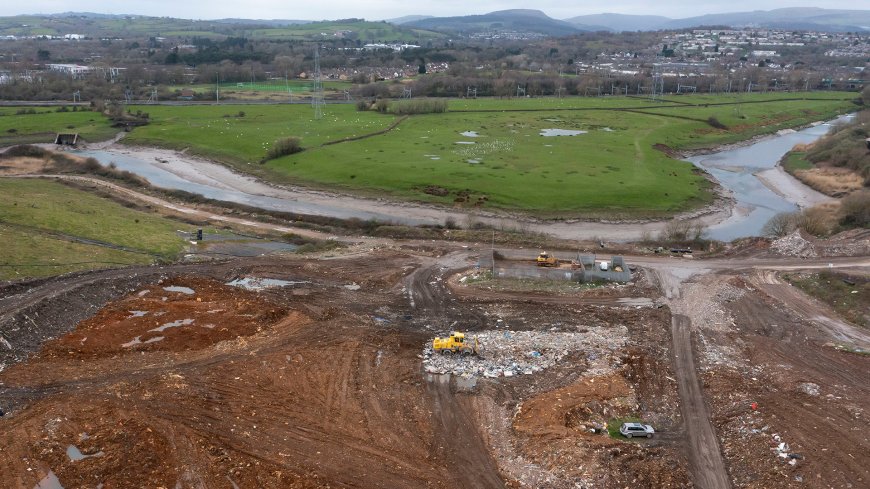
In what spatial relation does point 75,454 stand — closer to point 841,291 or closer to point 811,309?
point 811,309

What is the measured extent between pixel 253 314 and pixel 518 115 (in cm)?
10009

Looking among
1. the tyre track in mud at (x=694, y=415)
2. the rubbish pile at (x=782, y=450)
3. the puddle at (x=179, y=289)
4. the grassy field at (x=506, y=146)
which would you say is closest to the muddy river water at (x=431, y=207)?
the grassy field at (x=506, y=146)

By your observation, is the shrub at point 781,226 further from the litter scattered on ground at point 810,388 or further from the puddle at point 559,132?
the puddle at point 559,132

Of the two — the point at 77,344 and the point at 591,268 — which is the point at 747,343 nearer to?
the point at 591,268

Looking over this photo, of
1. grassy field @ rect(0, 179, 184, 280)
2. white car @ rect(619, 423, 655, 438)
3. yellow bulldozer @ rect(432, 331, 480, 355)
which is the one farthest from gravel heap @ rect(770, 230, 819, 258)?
grassy field @ rect(0, 179, 184, 280)

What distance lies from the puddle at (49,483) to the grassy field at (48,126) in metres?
90.2

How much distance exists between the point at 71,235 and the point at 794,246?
5969 cm

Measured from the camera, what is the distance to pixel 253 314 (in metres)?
40.6

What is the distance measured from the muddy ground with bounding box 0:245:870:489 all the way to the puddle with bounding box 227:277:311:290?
625 mm

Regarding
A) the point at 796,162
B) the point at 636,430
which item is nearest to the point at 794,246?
the point at 636,430

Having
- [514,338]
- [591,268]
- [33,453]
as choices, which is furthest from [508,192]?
[33,453]

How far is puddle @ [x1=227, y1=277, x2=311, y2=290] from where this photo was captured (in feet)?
151

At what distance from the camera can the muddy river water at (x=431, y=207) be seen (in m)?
66.9

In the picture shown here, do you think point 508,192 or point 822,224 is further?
point 508,192
